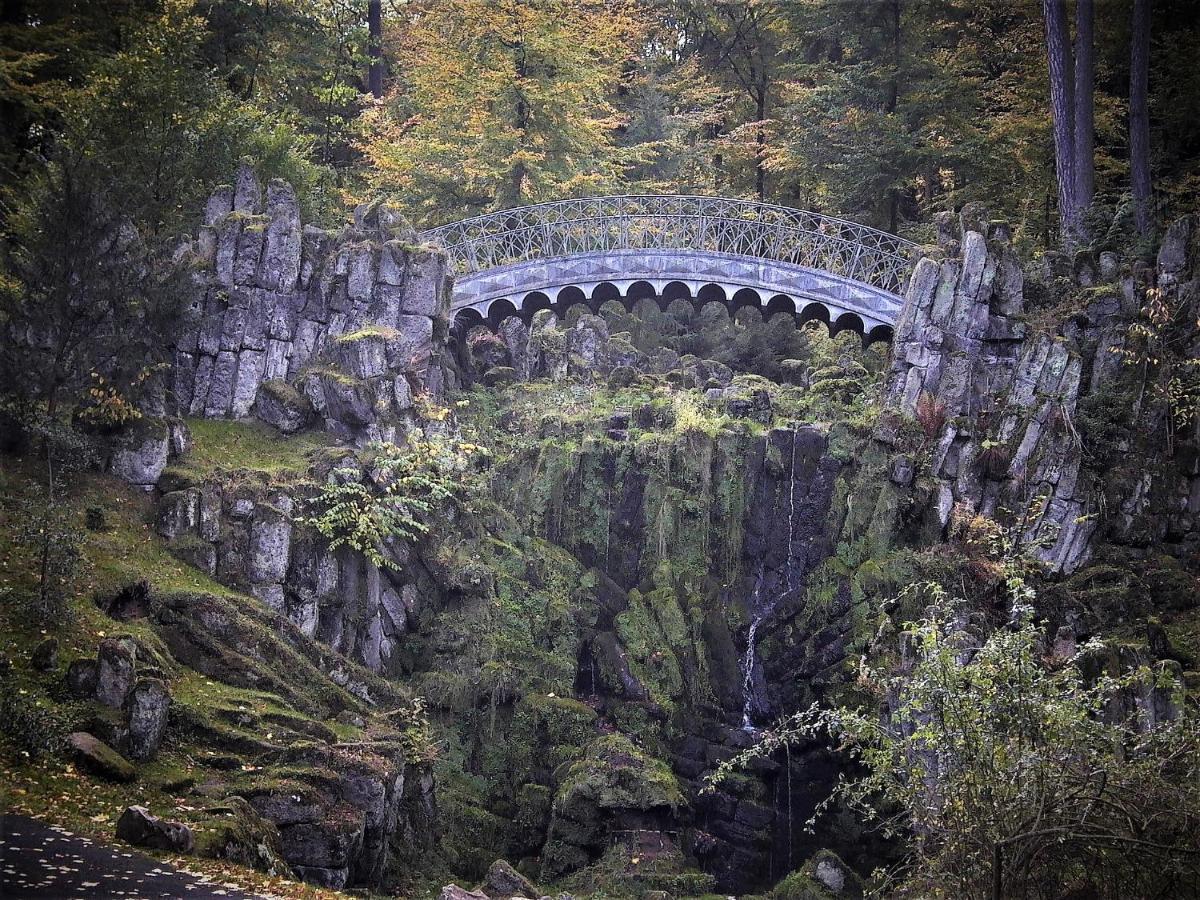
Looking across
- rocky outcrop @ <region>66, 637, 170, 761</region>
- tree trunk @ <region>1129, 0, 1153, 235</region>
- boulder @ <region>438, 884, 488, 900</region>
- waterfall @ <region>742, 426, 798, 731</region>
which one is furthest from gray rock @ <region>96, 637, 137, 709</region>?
tree trunk @ <region>1129, 0, 1153, 235</region>

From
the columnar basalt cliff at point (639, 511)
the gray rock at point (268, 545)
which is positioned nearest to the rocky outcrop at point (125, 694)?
the columnar basalt cliff at point (639, 511)

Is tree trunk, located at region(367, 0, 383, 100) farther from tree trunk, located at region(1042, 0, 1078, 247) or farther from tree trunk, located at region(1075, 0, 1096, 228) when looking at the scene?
tree trunk, located at region(1075, 0, 1096, 228)

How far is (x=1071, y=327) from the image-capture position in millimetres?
23203

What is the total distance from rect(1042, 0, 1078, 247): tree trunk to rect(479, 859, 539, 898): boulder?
737 inches

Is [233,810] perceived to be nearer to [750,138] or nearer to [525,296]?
[525,296]

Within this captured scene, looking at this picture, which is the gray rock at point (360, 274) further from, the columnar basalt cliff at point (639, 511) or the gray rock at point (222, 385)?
the gray rock at point (222, 385)

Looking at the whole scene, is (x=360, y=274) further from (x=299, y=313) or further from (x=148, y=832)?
(x=148, y=832)

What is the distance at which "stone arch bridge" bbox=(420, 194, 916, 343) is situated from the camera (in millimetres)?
25062

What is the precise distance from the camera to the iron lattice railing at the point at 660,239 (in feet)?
83.0

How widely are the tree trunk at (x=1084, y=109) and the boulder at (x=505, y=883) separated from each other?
19402mm

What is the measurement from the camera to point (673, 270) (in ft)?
83.2

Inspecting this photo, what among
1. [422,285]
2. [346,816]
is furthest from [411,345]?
[346,816]

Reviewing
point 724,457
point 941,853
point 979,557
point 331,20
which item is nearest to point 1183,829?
point 941,853

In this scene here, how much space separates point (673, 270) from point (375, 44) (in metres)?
12.7
